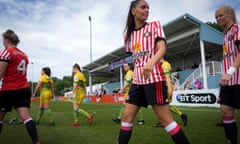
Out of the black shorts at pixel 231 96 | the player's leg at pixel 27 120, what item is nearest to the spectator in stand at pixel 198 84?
the black shorts at pixel 231 96

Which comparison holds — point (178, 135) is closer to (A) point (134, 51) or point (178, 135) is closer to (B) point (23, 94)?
(A) point (134, 51)

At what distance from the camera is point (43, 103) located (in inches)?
298

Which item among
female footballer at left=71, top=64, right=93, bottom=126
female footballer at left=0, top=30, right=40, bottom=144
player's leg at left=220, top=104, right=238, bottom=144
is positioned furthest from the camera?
female footballer at left=71, top=64, right=93, bottom=126

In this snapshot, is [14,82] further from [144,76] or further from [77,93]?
[77,93]

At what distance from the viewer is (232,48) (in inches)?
121

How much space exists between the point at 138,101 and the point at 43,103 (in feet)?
18.8

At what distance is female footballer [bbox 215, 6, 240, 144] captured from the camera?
9.78ft

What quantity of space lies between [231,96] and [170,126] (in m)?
1.21

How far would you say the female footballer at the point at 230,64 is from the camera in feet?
9.78

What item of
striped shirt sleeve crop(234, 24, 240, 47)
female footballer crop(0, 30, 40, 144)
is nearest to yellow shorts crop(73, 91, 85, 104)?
female footballer crop(0, 30, 40, 144)

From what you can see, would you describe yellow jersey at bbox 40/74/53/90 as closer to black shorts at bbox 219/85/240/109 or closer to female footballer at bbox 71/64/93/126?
female footballer at bbox 71/64/93/126

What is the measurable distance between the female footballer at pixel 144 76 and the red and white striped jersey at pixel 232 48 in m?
1.12

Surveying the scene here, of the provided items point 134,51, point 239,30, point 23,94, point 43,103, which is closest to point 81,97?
point 43,103

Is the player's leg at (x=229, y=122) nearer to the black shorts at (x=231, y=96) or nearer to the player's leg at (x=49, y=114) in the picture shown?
the black shorts at (x=231, y=96)
